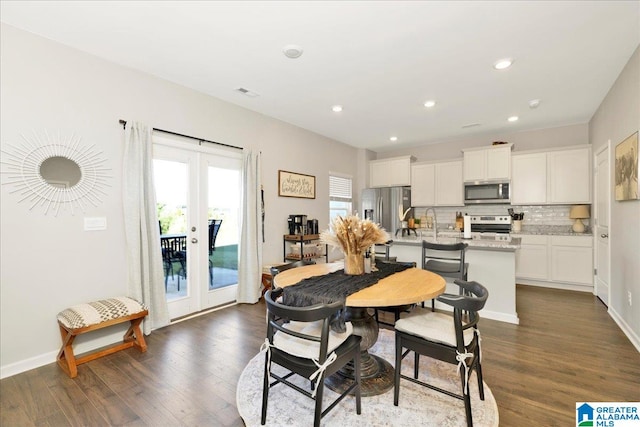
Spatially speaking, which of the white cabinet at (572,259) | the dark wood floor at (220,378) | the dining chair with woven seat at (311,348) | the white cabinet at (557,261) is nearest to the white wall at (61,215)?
the dark wood floor at (220,378)

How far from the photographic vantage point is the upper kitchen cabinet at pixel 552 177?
482cm

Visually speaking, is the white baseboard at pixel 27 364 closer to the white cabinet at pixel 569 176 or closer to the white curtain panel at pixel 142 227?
the white curtain panel at pixel 142 227

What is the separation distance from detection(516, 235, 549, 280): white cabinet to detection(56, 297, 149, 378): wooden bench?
551 cm

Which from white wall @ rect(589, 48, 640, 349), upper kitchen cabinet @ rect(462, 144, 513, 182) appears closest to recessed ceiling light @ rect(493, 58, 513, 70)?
white wall @ rect(589, 48, 640, 349)

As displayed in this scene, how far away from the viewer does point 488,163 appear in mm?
5512

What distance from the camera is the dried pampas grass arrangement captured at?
221 cm

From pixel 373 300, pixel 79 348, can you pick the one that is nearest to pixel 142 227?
pixel 79 348

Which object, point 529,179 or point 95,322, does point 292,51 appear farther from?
point 529,179

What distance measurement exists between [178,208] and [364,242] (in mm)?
2483

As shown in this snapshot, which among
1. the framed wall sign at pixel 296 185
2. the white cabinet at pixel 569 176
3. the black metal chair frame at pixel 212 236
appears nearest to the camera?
the black metal chair frame at pixel 212 236

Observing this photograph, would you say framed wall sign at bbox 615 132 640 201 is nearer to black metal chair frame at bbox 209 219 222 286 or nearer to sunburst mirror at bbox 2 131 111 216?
black metal chair frame at bbox 209 219 222 286

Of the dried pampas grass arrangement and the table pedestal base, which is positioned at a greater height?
the dried pampas grass arrangement

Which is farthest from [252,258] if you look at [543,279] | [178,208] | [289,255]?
[543,279]

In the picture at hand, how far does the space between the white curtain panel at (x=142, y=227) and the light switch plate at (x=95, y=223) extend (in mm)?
182
